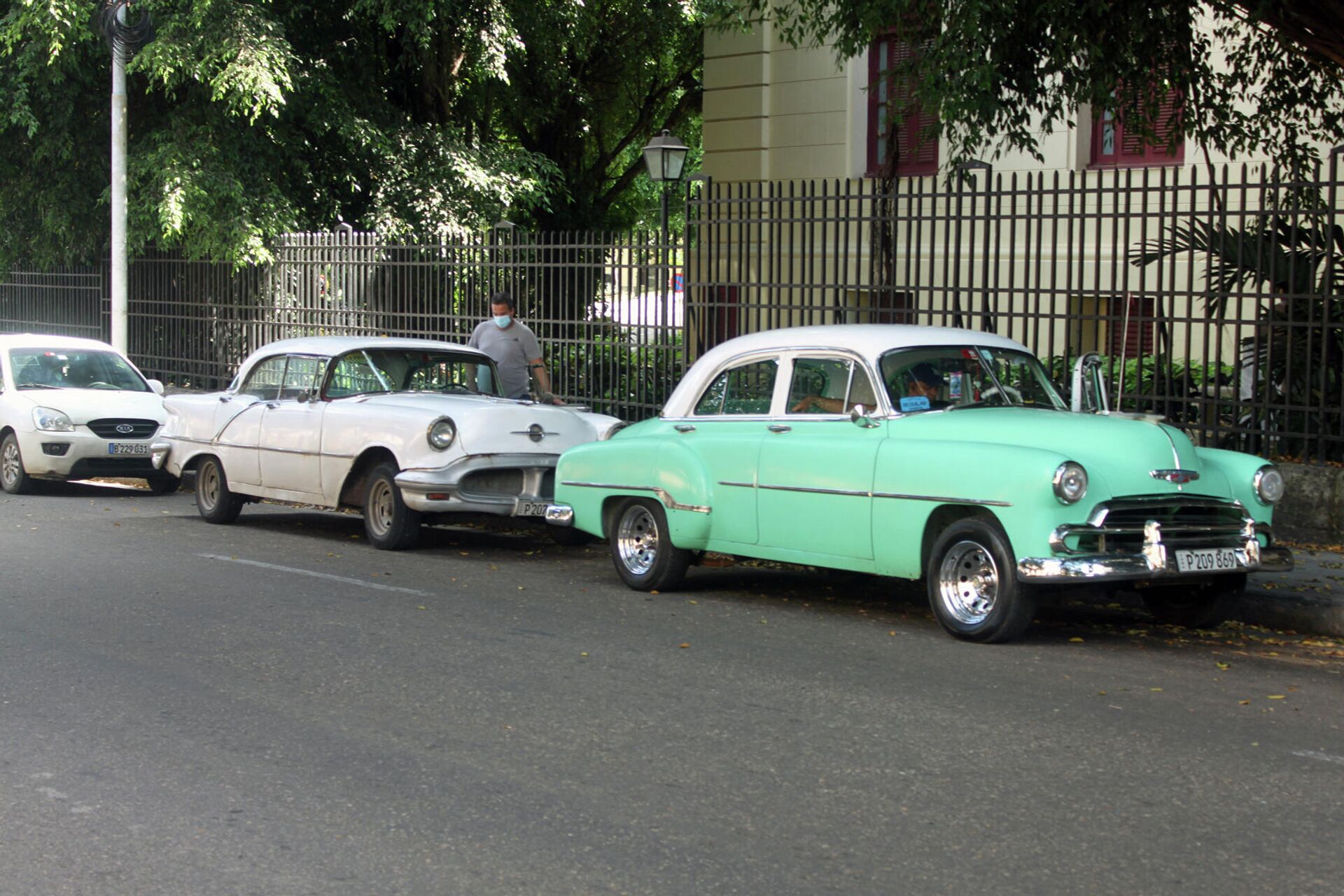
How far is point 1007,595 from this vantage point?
8164mm

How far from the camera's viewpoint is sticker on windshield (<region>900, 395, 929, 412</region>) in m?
9.09

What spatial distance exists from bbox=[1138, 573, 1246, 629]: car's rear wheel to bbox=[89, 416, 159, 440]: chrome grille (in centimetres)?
1058

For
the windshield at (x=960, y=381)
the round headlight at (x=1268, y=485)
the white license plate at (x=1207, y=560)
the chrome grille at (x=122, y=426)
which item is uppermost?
the windshield at (x=960, y=381)

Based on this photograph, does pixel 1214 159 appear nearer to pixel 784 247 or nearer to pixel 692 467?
pixel 784 247

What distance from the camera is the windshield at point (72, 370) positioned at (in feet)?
55.2

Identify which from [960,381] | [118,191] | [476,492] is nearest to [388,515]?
[476,492]

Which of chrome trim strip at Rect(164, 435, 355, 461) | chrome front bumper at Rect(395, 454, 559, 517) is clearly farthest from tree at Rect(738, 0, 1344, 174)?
chrome trim strip at Rect(164, 435, 355, 461)

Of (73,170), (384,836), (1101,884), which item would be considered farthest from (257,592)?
(73,170)

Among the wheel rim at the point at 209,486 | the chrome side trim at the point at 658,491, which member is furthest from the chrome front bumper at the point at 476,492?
the wheel rim at the point at 209,486

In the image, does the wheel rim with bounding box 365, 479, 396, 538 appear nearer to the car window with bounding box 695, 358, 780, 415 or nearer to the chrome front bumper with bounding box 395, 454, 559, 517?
the chrome front bumper with bounding box 395, 454, 559, 517

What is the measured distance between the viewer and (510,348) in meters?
14.8

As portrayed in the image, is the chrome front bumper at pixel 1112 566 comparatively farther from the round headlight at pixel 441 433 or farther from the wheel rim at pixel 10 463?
the wheel rim at pixel 10 463

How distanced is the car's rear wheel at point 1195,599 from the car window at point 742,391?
8.25 feet

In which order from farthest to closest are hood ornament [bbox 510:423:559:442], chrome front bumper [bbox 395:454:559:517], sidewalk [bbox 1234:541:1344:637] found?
1. hood ornament [bbox 510:423:559:442]
2. chrome front bumper [bbox 395:454:559:517]
3. sidewalk [bbox 1234:541:1344:637]
